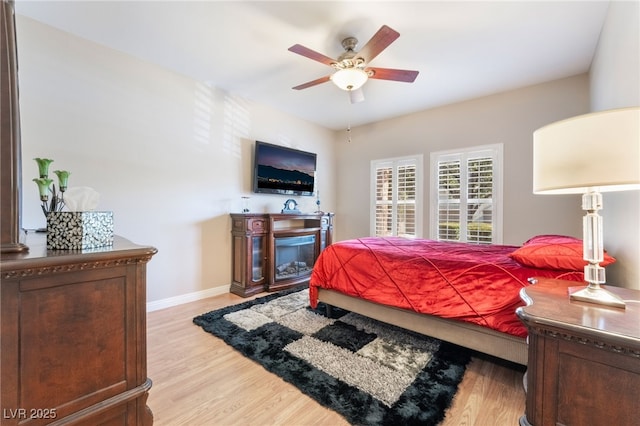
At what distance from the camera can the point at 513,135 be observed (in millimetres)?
3549

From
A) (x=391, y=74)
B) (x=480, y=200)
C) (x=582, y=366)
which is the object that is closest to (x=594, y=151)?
(x=582, y=366)

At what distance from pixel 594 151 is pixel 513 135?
325 centimetres

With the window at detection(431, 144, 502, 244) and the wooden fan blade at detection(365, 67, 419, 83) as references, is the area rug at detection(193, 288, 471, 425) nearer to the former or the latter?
the window at detection(431, 144, 502, 244)

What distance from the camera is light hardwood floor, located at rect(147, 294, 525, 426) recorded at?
146 centimetres

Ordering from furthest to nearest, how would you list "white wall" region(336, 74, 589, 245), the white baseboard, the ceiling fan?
"white wall" region(336, 74, 589, 245) < the white baseboard < the ceiling fan

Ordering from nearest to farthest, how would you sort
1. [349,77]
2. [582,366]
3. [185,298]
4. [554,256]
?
[582,366] < [554,256] < [349,77] < [185,298]

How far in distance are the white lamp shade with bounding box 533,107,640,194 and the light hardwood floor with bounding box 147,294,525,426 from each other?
134 centimetres

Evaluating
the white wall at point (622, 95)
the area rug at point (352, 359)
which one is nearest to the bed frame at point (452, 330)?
the area rug at point (352, 359)

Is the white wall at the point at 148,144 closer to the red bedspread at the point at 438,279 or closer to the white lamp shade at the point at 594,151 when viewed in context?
the red bedspread at the point at 438,279

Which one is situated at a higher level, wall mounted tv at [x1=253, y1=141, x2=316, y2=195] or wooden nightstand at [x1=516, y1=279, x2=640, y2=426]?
wall mounted tv at [x1=253, y1=141, x2=316, y2=195]

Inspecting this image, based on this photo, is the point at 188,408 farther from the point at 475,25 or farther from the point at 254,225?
the point at 475,25

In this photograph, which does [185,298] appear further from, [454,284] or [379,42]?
[379,42]

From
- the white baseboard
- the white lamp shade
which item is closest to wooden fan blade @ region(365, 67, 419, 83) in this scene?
the white lamp shade

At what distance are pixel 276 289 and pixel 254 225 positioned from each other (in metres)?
0.97
